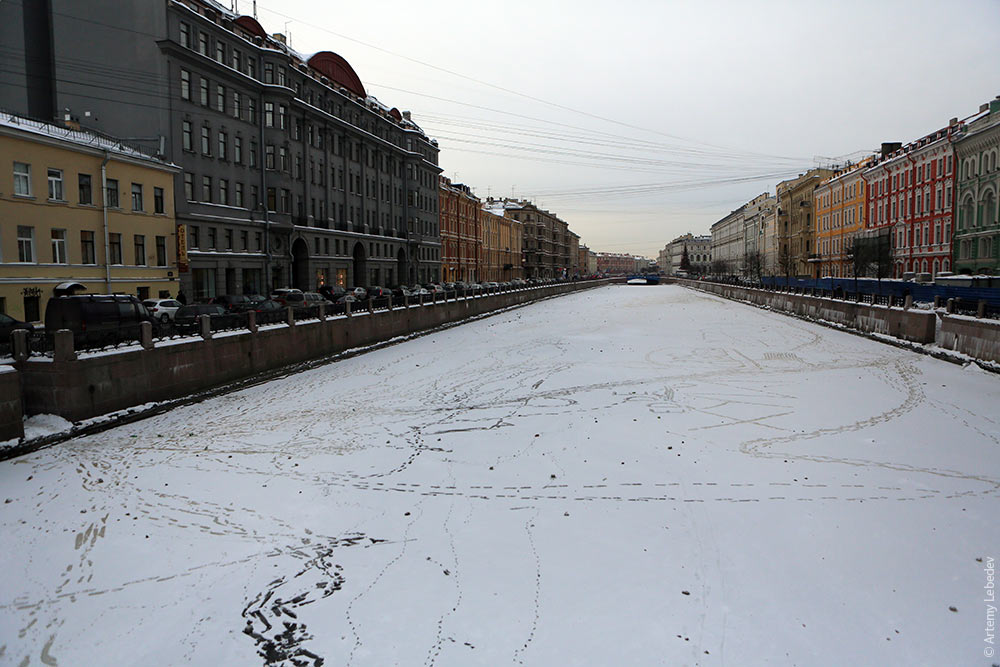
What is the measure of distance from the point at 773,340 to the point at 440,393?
19.9 m

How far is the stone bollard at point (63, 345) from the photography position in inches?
563

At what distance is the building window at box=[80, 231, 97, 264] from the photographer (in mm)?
28750

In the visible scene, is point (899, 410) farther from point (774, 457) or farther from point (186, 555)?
point (186, 555)

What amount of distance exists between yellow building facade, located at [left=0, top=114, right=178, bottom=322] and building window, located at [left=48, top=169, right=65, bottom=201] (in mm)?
43

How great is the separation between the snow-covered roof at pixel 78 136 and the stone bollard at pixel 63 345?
642 inches

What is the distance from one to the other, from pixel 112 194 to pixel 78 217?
252 centimetres

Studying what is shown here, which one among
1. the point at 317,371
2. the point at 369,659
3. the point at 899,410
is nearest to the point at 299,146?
the point at 317,371

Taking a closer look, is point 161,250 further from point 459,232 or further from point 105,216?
point 459,232

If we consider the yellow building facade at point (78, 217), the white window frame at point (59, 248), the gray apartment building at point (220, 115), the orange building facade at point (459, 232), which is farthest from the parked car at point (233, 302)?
→ the orange building facade at point (459, 232)

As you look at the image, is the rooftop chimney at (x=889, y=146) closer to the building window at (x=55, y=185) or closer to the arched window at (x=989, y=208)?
the arched window at (x=989, y=208)

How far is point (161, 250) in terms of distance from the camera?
34031 millimetres

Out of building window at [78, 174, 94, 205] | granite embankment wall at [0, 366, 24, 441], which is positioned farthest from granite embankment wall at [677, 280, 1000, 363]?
building window at [78, 174, 94, 205]

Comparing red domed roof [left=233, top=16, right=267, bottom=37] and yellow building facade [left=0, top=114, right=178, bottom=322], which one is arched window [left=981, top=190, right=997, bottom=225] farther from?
yellow building facade [left=0, top=114, right=178, bottom=322]

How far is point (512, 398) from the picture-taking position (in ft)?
58.7
